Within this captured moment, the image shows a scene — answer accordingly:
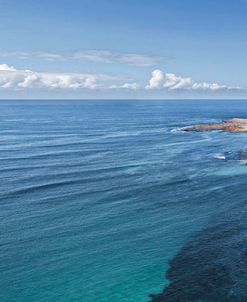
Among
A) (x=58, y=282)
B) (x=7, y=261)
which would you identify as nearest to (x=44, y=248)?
(x=7, y=261)

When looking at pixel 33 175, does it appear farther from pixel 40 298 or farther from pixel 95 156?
pixel 40 298

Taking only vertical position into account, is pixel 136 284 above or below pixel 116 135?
below

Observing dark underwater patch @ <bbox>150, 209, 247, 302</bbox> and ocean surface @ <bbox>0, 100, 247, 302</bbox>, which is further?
ocean surface @ <bbox>0, 100, 247, 302</bbox>

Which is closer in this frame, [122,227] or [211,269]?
[211,269]

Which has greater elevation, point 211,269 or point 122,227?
point 122,227
